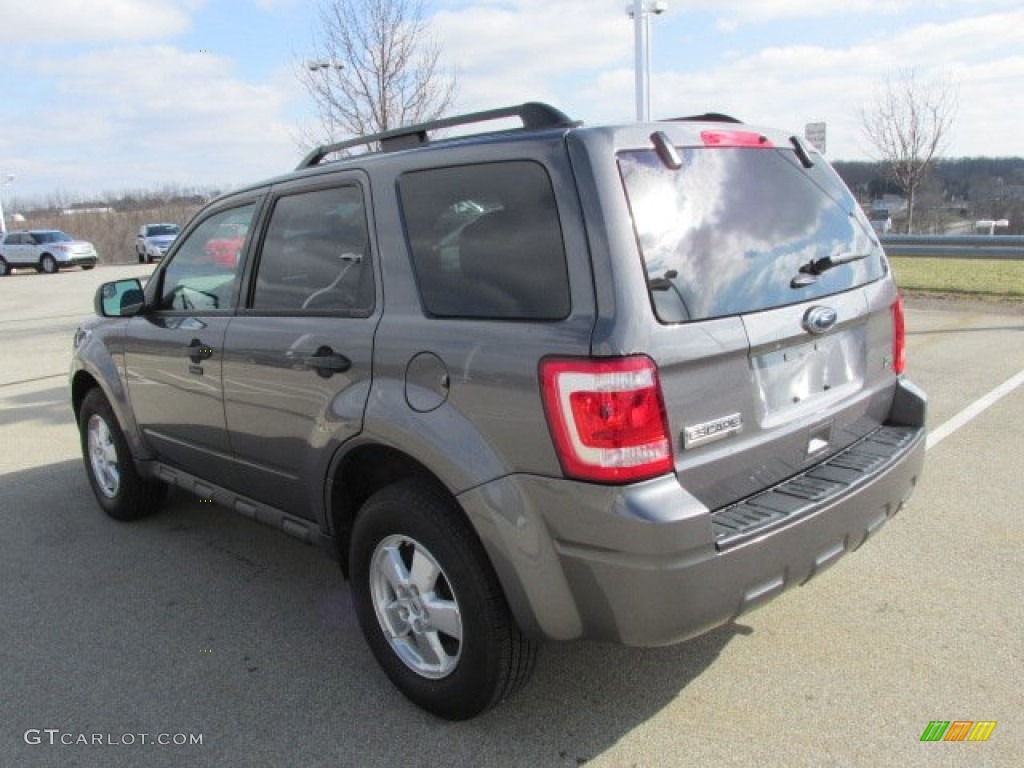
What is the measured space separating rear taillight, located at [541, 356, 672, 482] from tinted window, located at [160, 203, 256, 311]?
196cm

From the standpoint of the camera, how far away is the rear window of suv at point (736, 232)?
237 cm

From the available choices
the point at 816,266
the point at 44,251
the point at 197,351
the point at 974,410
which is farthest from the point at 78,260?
the point at 816,266

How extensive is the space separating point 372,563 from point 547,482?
950 mm

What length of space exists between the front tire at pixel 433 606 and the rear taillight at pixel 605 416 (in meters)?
0.52

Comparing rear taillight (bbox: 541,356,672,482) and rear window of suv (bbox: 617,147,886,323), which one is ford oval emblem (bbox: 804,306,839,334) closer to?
rear window of suv (bbox: 617,147,886,323)

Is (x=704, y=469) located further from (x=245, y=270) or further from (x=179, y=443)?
(x=179, y=443)

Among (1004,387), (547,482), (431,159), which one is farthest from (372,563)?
(1004,387)

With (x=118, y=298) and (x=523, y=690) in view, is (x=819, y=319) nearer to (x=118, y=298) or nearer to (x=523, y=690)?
(x=523, y=690)

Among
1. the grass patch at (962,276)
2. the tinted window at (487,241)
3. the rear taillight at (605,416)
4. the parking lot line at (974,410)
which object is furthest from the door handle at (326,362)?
the grass patch at (962,276)

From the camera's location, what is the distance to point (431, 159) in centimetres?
278

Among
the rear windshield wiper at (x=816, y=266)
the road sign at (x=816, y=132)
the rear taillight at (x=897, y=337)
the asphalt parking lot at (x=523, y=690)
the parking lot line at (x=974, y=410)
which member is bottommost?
the parking lot line at (x=974, y=410)

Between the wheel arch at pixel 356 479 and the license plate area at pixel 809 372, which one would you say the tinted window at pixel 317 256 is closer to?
the wheel arch at pixel 356 479

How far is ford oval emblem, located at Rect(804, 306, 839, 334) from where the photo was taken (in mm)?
2668

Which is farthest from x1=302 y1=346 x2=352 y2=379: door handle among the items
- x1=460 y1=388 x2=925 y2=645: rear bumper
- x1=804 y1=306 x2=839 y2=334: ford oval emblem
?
x1=804 y1=306 x2=839 y2=334: ford oval emblem
